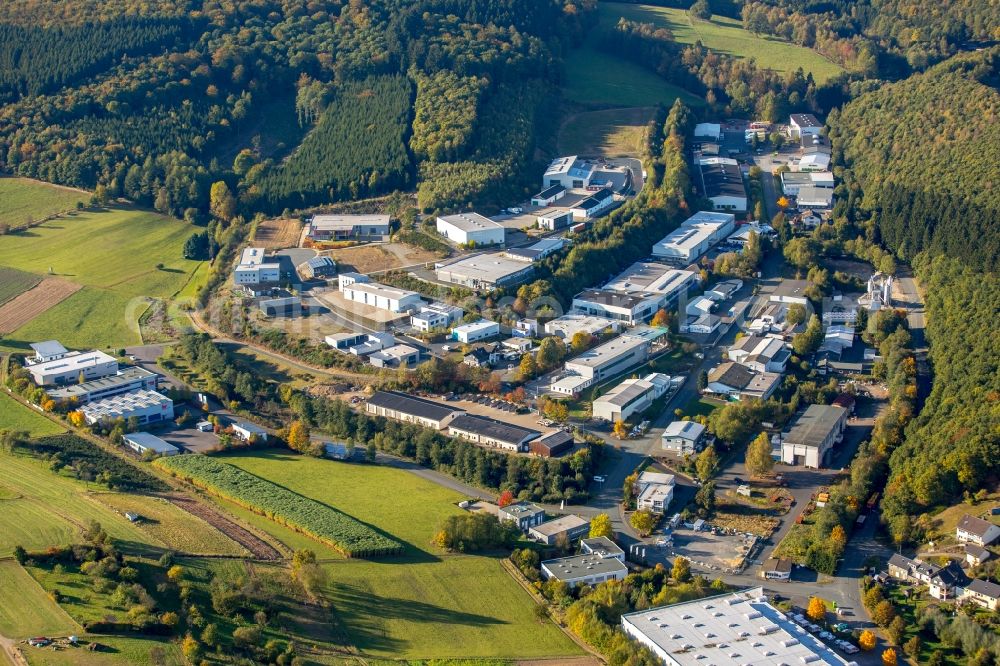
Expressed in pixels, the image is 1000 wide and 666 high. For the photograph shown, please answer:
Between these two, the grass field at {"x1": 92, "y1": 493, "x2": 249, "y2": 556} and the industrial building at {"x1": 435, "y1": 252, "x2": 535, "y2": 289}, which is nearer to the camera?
the grass field at {"x1": 92, "y1": 493, "x2": 249, "y2": 556}

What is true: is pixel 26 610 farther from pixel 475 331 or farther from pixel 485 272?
pixel 485 272

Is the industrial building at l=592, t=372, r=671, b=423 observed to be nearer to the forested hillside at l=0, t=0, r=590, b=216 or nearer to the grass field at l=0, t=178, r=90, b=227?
the forested hillside at l=0, t=0, r=590, b=216

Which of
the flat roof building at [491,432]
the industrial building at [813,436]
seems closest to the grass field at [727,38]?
the industrial building at [813,436]

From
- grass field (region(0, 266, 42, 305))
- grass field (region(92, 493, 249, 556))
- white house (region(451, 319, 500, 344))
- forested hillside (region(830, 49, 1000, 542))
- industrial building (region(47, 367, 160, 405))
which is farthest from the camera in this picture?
grass field (region(0, 266, 42, 305))

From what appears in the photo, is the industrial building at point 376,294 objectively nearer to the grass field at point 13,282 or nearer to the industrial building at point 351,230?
the industrial building at point 351,230

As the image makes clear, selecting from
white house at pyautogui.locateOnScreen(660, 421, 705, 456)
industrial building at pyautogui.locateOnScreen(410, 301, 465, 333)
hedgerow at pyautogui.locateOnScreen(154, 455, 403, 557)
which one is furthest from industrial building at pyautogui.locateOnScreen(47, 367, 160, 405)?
white house at pyautogui.locateOnScreen(660, 421, 705, 456)

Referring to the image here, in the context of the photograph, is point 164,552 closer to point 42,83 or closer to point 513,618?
point 513,618

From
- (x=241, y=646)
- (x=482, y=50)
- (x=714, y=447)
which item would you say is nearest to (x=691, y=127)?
(x=482, y=50)
